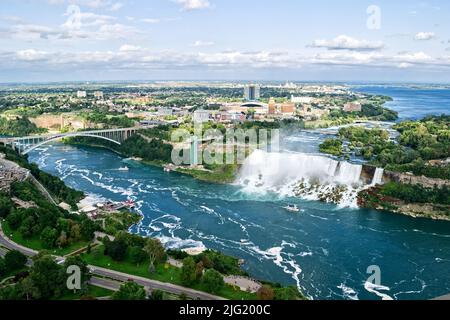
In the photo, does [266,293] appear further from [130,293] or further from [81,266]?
[81,266]

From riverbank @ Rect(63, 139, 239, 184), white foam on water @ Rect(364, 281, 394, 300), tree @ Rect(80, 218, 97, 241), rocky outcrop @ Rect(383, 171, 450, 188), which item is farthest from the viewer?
riverbank @ Rect(63, 139, 239, 184)

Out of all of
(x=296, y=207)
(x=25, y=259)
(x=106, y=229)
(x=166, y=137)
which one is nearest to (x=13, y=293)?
(x=25, y=259)

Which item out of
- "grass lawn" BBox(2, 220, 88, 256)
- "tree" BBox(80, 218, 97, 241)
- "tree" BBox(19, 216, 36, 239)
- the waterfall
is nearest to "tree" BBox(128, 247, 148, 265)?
"grass lawn" BBox(2, 220, 88, 256)

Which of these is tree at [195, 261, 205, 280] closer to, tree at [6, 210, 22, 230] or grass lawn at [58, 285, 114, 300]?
grass lawn at [58, 285, 114, 300]

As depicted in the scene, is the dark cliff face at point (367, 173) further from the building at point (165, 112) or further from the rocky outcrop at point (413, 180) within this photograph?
the building at point (165, 112)

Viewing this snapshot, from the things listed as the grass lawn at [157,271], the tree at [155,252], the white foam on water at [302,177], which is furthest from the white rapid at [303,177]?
the grass lawn at [157,271]

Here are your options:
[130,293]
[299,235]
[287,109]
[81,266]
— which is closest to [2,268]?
[81,266]

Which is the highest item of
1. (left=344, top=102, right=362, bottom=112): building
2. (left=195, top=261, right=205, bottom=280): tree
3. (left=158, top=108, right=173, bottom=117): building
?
(left=344, top=102, right=362, bottom=112): building
